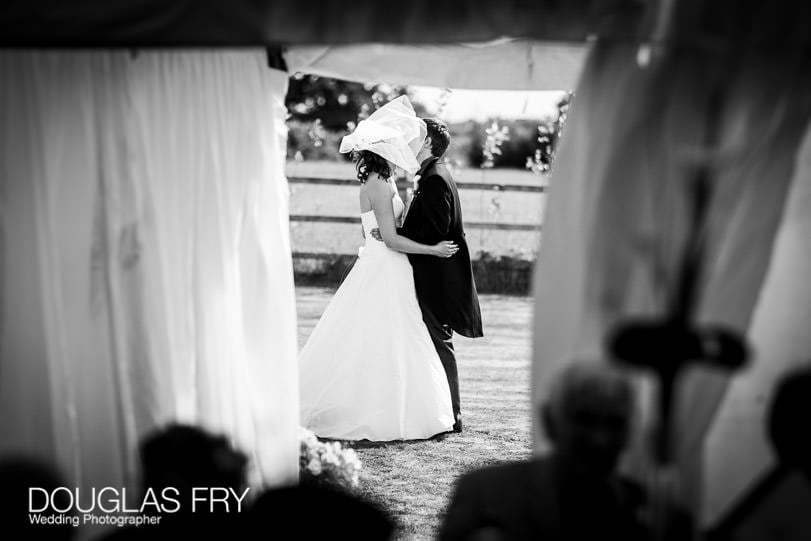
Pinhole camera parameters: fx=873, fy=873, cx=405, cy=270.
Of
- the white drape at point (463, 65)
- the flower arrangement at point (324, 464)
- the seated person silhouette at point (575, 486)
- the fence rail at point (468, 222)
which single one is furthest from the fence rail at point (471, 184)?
the seated person silhouette at point (575, 486)

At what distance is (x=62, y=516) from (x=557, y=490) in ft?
5.14

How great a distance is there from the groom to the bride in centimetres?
6

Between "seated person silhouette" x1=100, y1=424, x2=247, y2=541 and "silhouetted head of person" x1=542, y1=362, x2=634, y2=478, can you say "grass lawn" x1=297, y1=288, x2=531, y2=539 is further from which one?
"silhouetted head of person" x1=542, y1=362, x2=634, y2=478

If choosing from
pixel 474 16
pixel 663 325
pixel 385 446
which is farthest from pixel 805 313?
pixel 385 446

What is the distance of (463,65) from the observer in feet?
13.7

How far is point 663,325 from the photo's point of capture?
2.15 m

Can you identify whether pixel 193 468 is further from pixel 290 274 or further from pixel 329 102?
pixel 329 102

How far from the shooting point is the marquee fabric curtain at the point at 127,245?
9.66 ft

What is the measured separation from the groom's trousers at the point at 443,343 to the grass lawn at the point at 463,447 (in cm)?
34

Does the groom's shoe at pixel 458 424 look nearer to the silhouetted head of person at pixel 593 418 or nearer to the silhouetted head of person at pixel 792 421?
the silhouetted head of person at pixel 792 421

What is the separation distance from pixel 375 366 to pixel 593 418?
316cm

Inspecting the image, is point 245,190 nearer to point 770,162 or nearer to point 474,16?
point 474,16

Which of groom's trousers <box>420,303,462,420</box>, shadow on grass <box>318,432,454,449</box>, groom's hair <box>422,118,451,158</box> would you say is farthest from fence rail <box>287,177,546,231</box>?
shadow on grass <box>318,432,454,449</box>

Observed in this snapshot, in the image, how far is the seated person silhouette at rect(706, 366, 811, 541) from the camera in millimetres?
2486
